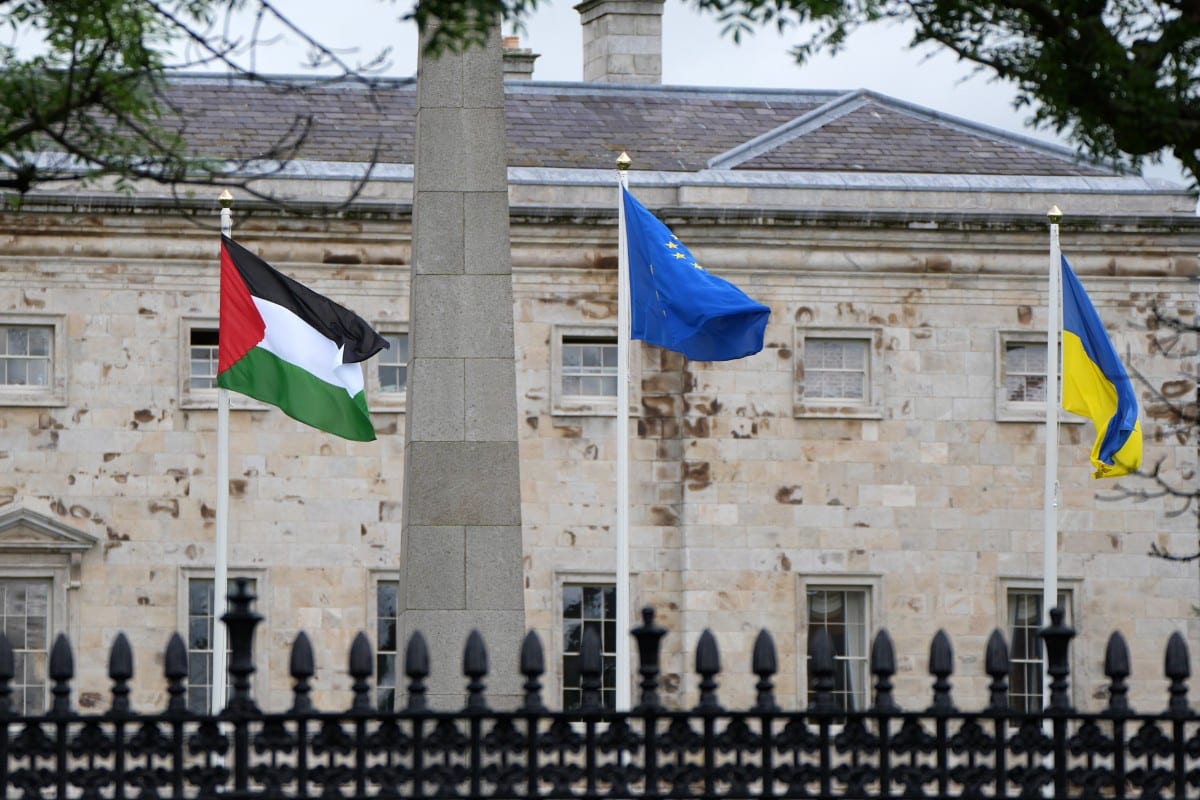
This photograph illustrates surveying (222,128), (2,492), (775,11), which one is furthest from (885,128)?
(775,11)

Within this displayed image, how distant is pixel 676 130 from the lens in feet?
106

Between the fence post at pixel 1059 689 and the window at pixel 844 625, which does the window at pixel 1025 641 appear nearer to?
the window at pixel 844 625

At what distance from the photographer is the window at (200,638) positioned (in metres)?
28.7

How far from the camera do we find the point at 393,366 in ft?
97.9

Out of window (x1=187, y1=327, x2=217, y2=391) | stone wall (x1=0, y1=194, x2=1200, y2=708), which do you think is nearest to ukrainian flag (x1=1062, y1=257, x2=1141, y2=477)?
stone wall (x1=0, y1=194, x2=1200, y2=708)

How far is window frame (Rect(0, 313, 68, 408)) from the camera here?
1148 inches

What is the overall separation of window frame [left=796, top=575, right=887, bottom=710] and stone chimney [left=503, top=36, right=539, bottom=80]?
32.6 ft

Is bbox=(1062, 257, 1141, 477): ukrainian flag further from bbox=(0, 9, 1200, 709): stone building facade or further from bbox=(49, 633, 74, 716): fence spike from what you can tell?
bbox=(49, 633, 74, 716): fence spike

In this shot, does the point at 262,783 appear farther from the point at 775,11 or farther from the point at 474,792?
the point at 775,11

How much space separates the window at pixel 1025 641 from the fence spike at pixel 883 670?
Answer: 19.7 metres

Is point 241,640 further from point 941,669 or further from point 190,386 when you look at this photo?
point 190,386

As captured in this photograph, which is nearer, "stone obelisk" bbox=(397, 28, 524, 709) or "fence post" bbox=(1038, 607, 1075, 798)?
"fence post" bbox=(1038, 607, 1075, 798)

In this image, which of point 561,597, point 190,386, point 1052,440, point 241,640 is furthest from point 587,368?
point 241,640

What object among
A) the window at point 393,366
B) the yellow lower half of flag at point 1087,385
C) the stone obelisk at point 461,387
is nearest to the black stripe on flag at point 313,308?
the stone obelisk at point 461,387
